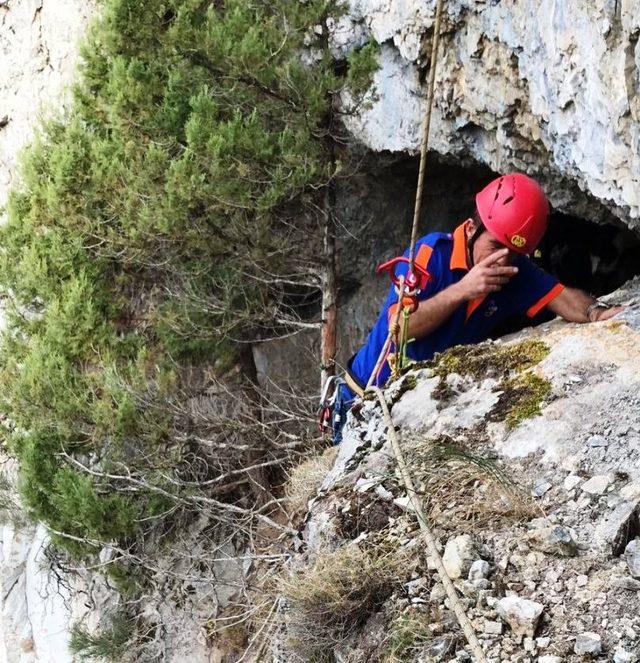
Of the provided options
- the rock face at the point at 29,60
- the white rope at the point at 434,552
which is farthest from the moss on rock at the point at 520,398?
the rock face at the point at 29,60

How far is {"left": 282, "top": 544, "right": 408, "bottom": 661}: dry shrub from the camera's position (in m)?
2.89

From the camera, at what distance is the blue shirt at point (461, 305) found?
4.38 meters

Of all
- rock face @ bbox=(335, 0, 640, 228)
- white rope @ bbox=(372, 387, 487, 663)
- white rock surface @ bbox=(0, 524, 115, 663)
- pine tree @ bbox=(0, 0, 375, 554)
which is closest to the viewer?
white rope @ bbox=(372, 387, 487, 663)

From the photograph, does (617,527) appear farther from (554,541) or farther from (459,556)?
(459,556)

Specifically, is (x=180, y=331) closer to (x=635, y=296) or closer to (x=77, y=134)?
(x=77, y=134)

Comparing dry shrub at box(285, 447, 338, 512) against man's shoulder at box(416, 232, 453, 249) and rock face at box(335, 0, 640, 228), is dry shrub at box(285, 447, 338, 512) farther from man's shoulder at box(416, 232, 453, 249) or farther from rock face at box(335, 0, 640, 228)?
rock face at box(335, 0, 640, 228)

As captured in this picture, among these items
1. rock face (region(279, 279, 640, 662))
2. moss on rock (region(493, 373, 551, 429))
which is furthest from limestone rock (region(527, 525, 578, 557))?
moss on rock (region(493, 373, 551, 429))

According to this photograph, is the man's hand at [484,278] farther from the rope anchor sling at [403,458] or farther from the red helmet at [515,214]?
the rope anchor sling at [403,458]

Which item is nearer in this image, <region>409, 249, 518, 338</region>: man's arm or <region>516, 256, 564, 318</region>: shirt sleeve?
<region>409, 249, 518, 338</region>: man's arm

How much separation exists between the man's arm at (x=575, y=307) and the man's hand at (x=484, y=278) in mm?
461

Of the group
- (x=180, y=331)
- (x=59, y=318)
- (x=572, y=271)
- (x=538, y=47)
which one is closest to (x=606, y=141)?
(x=538, y=47)

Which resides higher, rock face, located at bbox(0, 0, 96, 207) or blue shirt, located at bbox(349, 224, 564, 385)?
rock face, located at bbox(0, 0, 96, 207)

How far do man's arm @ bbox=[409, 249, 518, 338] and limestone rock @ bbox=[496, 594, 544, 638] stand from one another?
188 centimetres


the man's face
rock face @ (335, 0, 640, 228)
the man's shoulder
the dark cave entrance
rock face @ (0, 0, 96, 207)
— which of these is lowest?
the dark cave entrance
